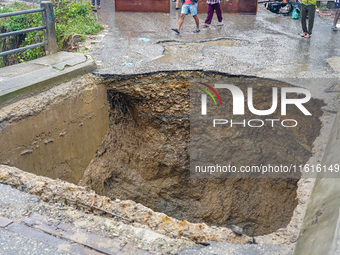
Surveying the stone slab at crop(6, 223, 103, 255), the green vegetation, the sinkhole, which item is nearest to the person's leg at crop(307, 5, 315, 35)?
the sinkhole

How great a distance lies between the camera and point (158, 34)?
8172 millimetres

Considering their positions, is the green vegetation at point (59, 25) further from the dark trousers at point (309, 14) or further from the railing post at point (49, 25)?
the dark trousers at point (309, 14)

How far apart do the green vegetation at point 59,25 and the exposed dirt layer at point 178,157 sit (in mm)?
2358

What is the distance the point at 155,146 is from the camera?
6.61 m

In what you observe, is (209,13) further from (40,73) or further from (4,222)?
(4,222)

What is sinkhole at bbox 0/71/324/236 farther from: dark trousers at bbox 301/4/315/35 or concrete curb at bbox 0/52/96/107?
dark trousers at bbox 301/4/315/35

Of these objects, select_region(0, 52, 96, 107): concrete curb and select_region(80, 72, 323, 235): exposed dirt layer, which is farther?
select_region(80, 72, 323, 235): exposed dirt layer

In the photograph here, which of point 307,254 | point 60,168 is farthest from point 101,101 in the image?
point 307,254

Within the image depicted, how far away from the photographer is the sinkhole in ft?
16.6

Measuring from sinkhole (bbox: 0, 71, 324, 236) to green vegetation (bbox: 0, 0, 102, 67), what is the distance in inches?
89.4

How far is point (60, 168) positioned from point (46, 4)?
2.65 m

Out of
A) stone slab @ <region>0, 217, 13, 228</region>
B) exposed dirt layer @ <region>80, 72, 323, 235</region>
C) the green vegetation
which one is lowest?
exposed dirt layer @ <region>80, 72, 323, 235</region>

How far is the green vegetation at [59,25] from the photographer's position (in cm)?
741

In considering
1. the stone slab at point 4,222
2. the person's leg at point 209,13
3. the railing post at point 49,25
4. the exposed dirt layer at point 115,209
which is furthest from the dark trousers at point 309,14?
the stone slab at point 4,222
